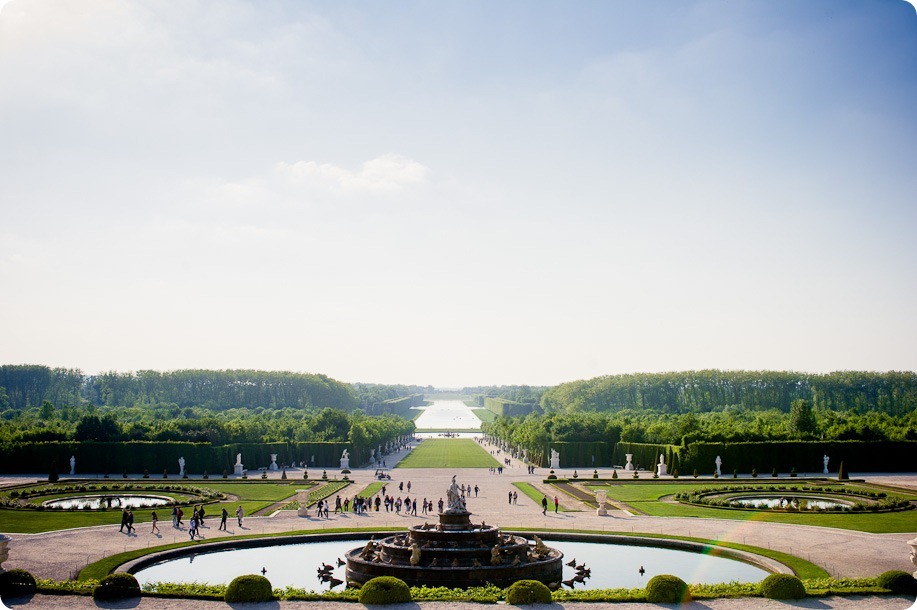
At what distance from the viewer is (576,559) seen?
1148 inches

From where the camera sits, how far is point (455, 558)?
25375 mm

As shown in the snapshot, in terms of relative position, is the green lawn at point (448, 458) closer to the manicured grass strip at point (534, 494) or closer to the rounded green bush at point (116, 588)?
the manicured grass strip at point (534, 494)

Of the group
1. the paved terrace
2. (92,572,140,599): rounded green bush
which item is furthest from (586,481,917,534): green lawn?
(92,572,140,599): rounded green bush

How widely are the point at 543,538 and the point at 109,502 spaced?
1029 inches

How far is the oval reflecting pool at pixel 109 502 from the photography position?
4317 cm

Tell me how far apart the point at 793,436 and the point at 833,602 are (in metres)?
51.6

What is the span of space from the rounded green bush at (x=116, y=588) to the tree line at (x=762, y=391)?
125083 mm

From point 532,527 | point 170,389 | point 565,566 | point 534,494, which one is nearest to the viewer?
point 565,566

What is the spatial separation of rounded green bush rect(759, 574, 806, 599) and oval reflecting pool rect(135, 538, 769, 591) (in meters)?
3.70

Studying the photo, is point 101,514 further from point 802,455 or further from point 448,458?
point 802,455

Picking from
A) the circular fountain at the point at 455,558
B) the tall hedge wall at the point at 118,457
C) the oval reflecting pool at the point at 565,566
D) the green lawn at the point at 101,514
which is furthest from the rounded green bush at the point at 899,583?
the tall hedge wall at the point at 118,457

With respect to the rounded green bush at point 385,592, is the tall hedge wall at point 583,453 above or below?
below

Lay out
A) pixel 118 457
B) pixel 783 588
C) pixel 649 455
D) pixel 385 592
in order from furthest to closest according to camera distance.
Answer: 1. pixel 649 455
2. pixel 118 457
3. pixel 783 588
4. pixel 385 592

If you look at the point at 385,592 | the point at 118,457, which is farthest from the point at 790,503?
the point at 118,457
